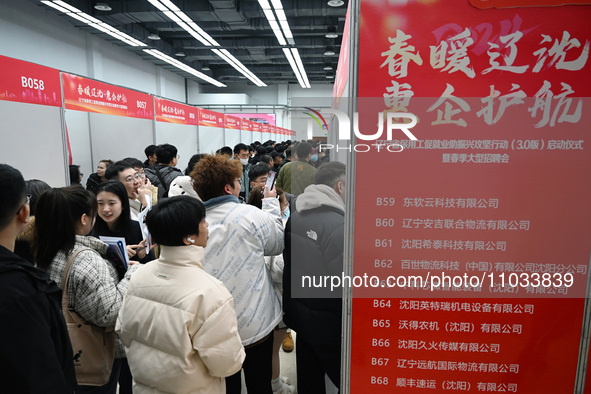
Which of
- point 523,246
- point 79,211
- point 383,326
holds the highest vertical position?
point 79,211

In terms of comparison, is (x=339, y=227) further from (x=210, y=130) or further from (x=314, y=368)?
(x=210, y=130)

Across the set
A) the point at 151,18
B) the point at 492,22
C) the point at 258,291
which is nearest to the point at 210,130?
the point at 151,18

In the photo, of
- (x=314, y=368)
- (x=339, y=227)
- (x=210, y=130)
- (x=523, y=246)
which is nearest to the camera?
(x=523, y=246)

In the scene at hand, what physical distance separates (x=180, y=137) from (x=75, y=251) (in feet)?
16.9

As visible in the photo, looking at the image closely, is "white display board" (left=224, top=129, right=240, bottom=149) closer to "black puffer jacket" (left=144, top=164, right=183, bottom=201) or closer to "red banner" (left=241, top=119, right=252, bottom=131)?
"red banner" (left=241, top=119, right=252, bottom=131)

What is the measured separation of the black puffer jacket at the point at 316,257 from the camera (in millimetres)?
1538

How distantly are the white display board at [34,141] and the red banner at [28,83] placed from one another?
0.06 metres

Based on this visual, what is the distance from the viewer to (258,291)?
1.70 m

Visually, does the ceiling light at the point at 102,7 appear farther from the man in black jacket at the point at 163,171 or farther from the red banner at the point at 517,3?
the red banner at the point at 517,3

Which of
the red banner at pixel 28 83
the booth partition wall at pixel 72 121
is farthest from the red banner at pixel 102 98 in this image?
the red banner at pixel 28 83

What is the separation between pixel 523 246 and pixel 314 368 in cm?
119

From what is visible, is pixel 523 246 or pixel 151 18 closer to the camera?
pixel 523 246

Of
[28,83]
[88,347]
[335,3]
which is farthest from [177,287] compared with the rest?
[335,3]

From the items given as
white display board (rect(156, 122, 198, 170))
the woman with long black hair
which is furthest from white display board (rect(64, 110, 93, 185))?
the woman with long black hair
